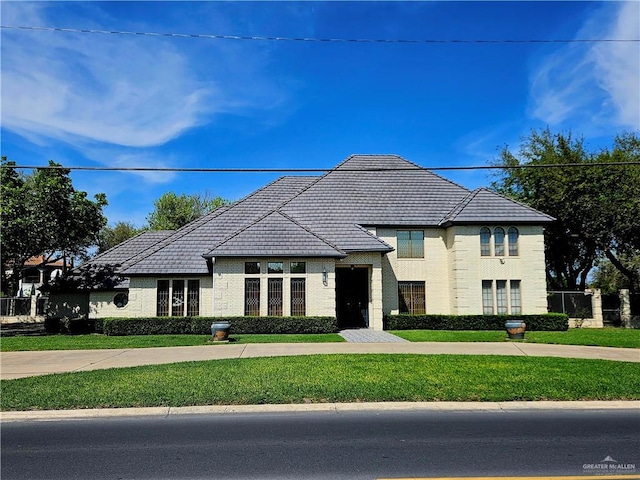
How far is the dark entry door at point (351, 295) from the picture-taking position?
84.0 feet

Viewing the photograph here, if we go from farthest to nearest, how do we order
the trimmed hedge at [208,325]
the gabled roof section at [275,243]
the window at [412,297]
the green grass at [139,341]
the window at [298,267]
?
1. the window at [412,297]
2. the window at [298,267]
3. the gabled roof section at [275,243]
4. the trimmed hedge at [208,325]
5. the green grass at [139,341]

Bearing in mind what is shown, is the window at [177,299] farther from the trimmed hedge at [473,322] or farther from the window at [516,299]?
the window at [516,299]

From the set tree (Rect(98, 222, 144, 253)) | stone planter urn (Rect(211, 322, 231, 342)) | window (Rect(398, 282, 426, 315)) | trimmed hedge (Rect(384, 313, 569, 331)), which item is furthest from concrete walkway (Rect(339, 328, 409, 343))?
tree (Rect(98, 222, 144, 253))

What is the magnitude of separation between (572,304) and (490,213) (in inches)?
323

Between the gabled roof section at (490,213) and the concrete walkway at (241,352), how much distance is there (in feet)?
30.7

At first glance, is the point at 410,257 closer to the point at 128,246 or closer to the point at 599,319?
the point at 599,319

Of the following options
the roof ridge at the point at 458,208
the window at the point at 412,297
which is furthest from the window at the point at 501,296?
the roof ridge at the point at 458,208

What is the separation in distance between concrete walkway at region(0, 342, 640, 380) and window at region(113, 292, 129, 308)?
31.2ft

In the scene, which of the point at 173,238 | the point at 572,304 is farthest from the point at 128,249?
the point at 572,304

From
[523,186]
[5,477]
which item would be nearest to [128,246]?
[5,477]

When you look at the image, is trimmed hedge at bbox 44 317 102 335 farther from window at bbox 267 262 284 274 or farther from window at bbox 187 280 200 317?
window at bbox 267 262 284 274

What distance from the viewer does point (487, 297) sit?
2558 centimetres

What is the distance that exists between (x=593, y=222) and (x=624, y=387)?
24.9 metres

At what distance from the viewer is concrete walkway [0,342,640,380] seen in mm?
13234
